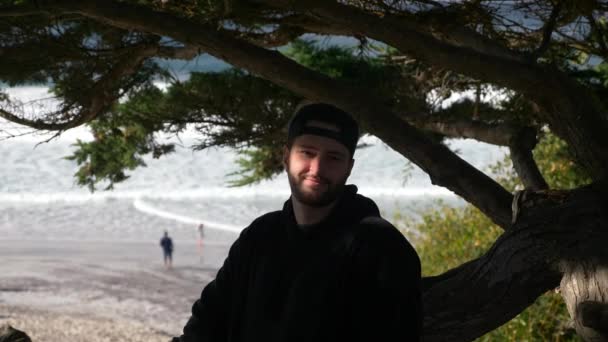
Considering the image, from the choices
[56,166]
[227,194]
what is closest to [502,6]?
[227,194]

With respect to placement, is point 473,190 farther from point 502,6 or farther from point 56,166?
point 56,166

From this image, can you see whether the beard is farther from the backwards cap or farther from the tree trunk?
the tree trunk

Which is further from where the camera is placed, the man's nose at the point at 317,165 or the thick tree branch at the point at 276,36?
the thick tree branch at the point at 276,36

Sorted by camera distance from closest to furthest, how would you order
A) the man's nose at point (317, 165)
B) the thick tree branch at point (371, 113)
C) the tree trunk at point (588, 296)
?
the man's nose at point (317, 165) → the tree trunk at point (588, 296) → the thick tree branch at point (371, 113)

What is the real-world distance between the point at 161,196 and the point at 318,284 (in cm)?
3568

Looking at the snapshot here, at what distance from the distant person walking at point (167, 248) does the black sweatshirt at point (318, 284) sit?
1919 cm

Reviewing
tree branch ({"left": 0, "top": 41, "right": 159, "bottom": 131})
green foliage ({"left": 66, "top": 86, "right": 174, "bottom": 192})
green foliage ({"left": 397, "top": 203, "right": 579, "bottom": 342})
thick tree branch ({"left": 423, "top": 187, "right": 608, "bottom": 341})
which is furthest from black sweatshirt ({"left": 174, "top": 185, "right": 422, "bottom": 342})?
green foliage ({"left": 66, "top": 86, "right": 174, "bottom": 192})

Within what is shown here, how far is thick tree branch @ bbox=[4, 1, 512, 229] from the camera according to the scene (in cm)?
411

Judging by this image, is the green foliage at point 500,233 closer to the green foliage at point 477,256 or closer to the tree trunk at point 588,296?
the green foliage at point 477,256

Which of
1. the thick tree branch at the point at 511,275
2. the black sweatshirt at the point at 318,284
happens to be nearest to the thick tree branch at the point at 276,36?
the thick tree branch at the point at 511,275

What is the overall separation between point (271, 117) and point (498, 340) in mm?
2781

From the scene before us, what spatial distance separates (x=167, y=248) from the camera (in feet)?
72.2

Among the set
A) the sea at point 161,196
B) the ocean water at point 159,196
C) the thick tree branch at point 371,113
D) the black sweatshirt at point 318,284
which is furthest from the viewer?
the ocean water at point 159,196

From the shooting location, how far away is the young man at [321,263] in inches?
89.1
